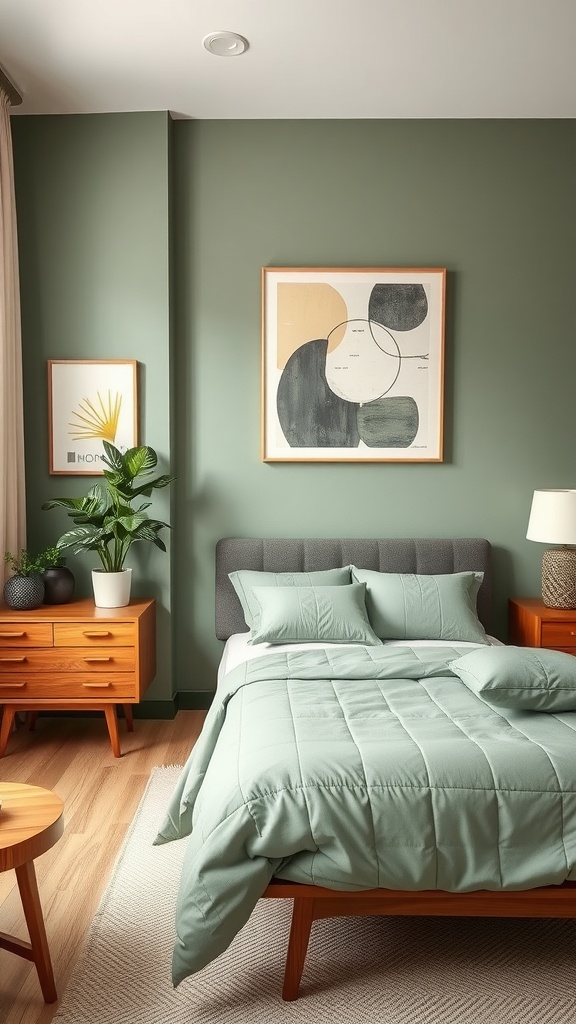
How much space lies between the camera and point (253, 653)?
3518mm

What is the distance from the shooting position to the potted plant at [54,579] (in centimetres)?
387

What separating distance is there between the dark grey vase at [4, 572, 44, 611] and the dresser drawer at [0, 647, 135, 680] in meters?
0.21

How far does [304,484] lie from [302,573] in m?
0.52

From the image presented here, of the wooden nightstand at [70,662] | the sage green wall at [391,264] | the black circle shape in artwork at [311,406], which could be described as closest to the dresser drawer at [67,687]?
the wooden nightstand at [70,662]

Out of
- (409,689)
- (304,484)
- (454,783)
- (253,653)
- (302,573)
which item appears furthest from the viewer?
(304,484)

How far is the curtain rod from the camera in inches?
142

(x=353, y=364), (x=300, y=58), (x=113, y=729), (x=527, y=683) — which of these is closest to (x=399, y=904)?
(x=527, y=683)

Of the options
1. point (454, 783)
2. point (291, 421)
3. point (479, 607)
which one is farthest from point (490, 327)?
point (454, 783)

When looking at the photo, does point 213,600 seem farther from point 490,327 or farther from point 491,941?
point 491,941

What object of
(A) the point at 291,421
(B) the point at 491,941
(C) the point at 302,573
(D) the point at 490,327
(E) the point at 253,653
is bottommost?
(B) the point at 491,941

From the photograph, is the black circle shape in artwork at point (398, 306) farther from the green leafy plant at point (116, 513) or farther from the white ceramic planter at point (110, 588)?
the white ceramic planter at point (110, 588)

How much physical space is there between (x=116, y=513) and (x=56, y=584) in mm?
447

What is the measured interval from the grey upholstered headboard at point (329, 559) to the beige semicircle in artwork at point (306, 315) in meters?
0.94

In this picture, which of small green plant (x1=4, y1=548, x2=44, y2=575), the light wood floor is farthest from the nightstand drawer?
small green plant (x1=4, y1=548, x2=44, y2=575)
